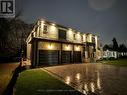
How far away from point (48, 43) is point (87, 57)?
486 inches

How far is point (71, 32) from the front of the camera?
1137 inches

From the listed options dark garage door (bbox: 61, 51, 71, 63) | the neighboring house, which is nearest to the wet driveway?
the neighboring house

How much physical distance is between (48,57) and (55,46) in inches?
98.9

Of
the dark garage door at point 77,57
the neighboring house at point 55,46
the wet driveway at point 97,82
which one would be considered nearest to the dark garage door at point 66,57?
the neighboring house at point 55,46

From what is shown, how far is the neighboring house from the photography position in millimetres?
20033

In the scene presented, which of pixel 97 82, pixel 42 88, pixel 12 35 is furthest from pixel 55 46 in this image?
pixel 12 35

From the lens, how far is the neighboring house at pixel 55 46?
2003 cm

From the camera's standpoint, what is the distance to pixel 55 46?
2273 centimetres

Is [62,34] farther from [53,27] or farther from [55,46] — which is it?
[55,46]

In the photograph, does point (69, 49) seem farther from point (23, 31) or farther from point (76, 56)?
point (23, 31)

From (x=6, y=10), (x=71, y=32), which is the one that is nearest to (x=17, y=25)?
(x=6, y=10)

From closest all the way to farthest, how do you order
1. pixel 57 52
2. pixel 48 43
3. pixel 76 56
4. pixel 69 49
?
pixel 48 43
pixel 57 52
pixel 69 49
pixel 76 56

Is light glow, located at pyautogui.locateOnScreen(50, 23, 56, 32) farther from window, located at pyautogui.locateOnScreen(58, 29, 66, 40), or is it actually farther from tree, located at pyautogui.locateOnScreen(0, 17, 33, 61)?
tree, located at pyautogui.locateOnScreen(0, 17, 33, 61)

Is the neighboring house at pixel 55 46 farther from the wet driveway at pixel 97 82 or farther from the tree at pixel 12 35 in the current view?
the tree at pixel 12 35
